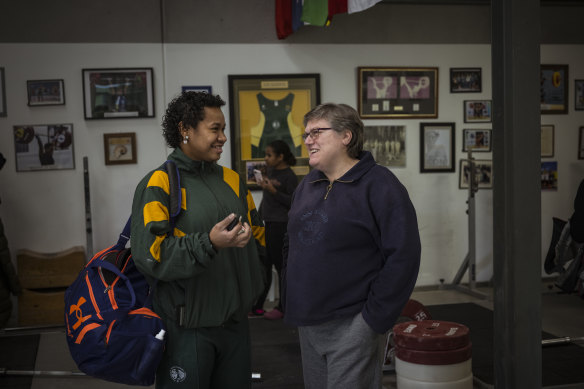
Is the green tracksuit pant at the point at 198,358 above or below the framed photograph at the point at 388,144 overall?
below

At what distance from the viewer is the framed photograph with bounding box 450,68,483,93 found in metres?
6.64

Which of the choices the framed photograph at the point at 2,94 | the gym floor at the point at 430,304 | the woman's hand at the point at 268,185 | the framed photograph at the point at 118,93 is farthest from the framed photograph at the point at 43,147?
the woman's hand at the point at 268,185

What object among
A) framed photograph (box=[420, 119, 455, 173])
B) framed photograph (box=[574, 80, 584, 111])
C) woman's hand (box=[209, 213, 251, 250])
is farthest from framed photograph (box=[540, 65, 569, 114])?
woman's hand (box=[209, 213, 251, 250])

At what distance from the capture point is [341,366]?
2.19m

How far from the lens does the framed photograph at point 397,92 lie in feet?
21.1

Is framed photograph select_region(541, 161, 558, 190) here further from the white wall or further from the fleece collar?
the fleece collar

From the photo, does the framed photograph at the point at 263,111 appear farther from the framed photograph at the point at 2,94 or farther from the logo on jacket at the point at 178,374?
the logo on jacket at the point at 178,374

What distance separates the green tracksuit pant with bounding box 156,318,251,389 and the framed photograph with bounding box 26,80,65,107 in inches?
173

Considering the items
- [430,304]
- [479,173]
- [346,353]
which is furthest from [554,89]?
[346,353]

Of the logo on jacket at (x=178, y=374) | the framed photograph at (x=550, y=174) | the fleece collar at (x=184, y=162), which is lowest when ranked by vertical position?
the logo on jacket at (x=178, y=374)

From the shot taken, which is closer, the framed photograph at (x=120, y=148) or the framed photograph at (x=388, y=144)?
the framed photograph at (x=120, y=148)

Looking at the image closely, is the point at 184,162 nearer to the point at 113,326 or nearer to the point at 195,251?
the point at 195,251

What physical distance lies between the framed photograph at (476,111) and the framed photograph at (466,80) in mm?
131

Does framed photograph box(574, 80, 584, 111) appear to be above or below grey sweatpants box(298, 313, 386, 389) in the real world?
above
